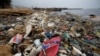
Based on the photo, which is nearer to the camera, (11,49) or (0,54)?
(0,54)

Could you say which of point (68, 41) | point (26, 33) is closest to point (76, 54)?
point (68, 41)

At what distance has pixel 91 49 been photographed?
22.1 ft

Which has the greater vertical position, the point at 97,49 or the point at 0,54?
the point at 0,54

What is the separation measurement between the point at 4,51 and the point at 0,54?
0.74 feet

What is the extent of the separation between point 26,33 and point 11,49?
Answer: 5.65 feet

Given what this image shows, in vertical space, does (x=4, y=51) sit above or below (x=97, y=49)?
above

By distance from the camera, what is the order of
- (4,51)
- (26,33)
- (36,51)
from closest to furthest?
(36,51)
(4,51)
(26,33)

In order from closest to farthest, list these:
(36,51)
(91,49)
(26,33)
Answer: (36,51) < (91,49) < (26,33)

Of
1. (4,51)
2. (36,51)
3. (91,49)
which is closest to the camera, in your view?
(36,51)

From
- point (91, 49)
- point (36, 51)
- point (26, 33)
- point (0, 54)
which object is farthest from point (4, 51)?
point (91, 49)

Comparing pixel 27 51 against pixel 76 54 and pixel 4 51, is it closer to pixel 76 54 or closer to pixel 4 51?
pixel 4 51

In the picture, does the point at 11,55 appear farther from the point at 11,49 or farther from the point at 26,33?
the point at 26,33

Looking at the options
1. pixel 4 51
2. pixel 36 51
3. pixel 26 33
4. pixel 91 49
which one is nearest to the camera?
pixel 36 51

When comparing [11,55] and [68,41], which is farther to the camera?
[68,41]
